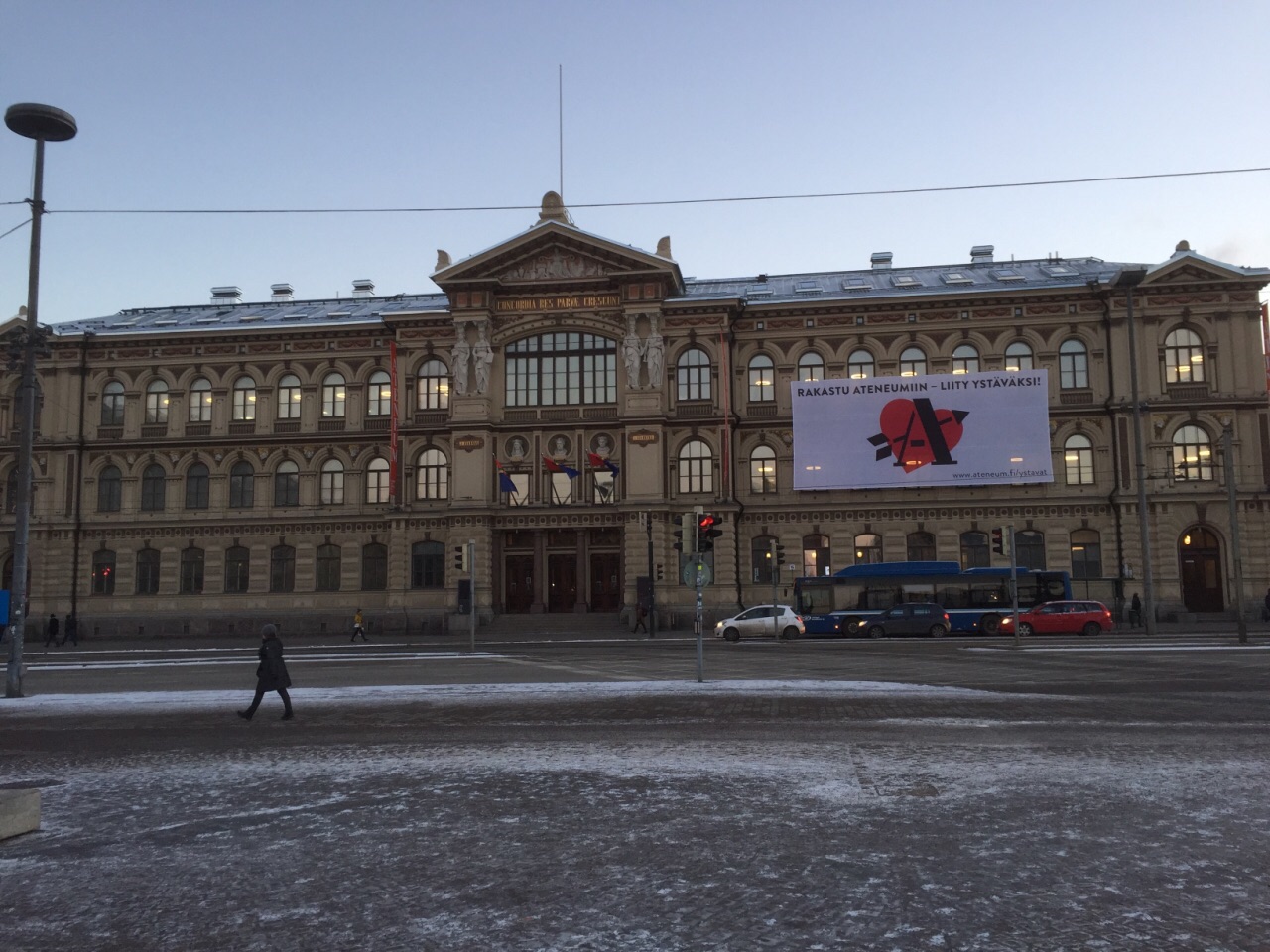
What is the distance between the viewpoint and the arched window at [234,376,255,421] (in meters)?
54.7

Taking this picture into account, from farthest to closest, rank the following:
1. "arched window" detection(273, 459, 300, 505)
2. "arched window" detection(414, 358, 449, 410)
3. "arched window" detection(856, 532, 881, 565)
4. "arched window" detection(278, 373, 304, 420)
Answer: "arched window" detection(278, 373, 304, 420), "arched window" detection(273, 459, 300, 505), "arched window" detection(414, 358, 449, 410), "arched window" detection(856, 532, 881, 565)

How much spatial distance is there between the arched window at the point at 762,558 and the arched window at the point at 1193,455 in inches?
757

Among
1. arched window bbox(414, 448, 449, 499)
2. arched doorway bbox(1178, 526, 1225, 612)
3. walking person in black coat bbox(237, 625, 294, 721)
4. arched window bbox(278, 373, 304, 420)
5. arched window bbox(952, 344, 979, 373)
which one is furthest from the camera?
arched window bbox(278, 373, 304, 420)

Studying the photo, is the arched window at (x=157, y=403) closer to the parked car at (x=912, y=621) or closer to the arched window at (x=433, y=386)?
the arched window at (x=433, y=386)

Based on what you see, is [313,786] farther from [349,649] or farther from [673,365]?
[673,365]

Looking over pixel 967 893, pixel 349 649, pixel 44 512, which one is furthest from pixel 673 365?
pixel 967 893

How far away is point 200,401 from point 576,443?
20.6m

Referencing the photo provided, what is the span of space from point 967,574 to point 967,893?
3882cm

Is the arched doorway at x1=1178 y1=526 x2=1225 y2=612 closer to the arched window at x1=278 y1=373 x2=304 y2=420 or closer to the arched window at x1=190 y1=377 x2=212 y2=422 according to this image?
the arched window at x1=278 y1=373 x2=304 y2=420

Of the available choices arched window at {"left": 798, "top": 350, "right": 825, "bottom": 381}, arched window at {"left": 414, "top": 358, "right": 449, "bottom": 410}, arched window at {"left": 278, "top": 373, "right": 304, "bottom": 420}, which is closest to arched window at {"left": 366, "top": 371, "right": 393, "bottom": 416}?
arched window at {"left": 414, "top": 358, "right": 449, "bottom": 410}

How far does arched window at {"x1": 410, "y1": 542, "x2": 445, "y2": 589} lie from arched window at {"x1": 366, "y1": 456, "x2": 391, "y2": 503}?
3456mm

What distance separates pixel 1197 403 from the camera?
159 ft

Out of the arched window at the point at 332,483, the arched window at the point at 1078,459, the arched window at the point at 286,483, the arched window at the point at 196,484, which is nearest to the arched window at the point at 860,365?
the arched window at the point at 1078,459

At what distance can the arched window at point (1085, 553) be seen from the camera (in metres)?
49.1
